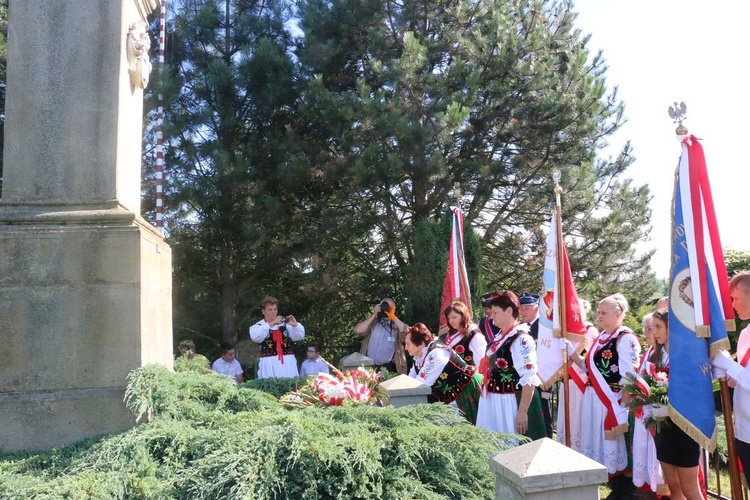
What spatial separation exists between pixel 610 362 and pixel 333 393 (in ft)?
8.12

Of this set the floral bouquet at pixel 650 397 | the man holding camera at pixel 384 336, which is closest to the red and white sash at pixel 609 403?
the floral bouquet at pixel 650 397

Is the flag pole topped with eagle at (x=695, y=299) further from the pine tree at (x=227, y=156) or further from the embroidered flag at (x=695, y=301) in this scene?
the pine tree at (x=227, y=156)

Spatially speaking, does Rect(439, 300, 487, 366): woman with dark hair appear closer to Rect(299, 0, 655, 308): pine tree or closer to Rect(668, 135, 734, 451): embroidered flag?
Rect(668, 135, 734, 451): embroidered flag

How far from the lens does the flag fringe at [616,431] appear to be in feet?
17.2

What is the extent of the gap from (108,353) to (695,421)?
3586 mm

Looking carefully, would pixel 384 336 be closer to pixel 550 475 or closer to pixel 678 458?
pixel 678 458

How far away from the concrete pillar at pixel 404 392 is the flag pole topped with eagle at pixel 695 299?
66.7 inches

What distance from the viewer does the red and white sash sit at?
5.27m

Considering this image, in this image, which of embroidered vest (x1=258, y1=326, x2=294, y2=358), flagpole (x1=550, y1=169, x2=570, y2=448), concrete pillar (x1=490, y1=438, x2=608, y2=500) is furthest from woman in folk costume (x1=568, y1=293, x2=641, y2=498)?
embroidered vest (x1=258, y1=326, x2=294, y2=358)

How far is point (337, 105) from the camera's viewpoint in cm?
1004

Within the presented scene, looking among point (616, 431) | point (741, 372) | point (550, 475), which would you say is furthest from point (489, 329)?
point (550, 475)

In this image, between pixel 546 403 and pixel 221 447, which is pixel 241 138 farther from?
pixel 221 447

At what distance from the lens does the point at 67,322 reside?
155 inches

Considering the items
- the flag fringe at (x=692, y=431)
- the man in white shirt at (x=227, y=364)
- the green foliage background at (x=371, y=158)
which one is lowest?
the flag fringe at (x=692, y=431)
